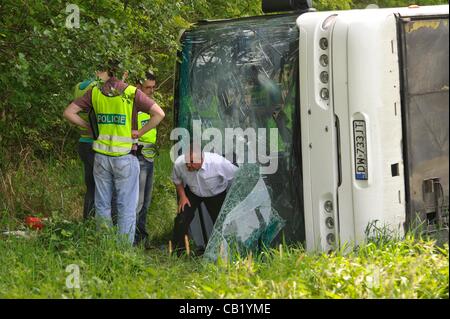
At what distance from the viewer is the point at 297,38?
8.23m

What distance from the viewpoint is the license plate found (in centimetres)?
780

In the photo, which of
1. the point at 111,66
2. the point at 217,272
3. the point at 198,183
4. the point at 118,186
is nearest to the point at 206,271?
the point at 217,272

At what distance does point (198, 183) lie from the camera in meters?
9.17

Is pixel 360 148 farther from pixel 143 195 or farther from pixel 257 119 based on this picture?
pixel 143 195

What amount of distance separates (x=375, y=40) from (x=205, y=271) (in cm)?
208

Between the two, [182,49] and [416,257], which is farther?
[182,49]

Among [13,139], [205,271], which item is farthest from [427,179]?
[13,139]

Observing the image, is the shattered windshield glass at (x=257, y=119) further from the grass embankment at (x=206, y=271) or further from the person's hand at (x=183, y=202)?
the person's hand at (x=183, y=202)

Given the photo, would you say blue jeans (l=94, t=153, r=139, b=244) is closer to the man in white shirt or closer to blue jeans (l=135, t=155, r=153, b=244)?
the man in white shirt

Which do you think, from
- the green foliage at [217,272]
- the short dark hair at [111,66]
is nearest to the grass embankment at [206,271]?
the green foliage at [217,272]

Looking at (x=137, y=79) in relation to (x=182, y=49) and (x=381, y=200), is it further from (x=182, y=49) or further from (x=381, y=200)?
(x=381, y=200)

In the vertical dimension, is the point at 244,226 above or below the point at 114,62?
below

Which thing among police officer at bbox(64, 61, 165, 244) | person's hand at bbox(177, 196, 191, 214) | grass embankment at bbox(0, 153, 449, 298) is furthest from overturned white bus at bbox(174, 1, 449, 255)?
police officer at bbox(64, 61, 165, 244)

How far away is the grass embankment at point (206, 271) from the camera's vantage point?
21.6ft
